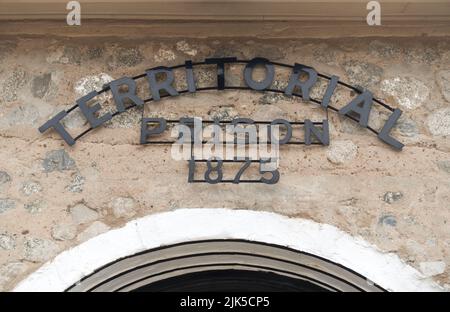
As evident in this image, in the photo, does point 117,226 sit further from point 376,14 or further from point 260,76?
point 376,14

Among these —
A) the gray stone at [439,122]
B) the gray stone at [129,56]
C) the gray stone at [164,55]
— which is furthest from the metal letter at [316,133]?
the gray stone at [129,56]

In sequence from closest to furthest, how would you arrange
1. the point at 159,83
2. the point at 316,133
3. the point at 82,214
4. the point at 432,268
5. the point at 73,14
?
the point at 432,268, the point at 82,214, the point at 316,133, the point at 159,83, the point at 73,14

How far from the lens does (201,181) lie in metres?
3.12

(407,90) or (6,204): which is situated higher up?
(407,90)

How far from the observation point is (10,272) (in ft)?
9.87

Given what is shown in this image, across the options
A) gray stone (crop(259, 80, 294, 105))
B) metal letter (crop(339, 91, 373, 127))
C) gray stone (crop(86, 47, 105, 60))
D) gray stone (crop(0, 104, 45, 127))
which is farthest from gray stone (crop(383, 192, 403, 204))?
gray stone (crop(0, 104, 45, 127))

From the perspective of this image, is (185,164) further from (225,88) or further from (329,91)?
(329,91)

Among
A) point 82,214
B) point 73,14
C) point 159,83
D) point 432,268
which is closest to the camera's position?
point 432,268

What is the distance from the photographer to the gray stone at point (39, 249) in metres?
3.02

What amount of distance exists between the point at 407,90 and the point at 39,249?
1676 millimetres

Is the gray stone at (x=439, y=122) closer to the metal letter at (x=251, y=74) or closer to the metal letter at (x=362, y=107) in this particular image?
the metal letter at (x=362, y=107)

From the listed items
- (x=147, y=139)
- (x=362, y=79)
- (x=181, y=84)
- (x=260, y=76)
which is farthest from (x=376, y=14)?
(x=147, y=139)

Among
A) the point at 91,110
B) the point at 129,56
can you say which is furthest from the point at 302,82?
the point at 91,110

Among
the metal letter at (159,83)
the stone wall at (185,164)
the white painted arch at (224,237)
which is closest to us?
the white painted arch at (224,237)
